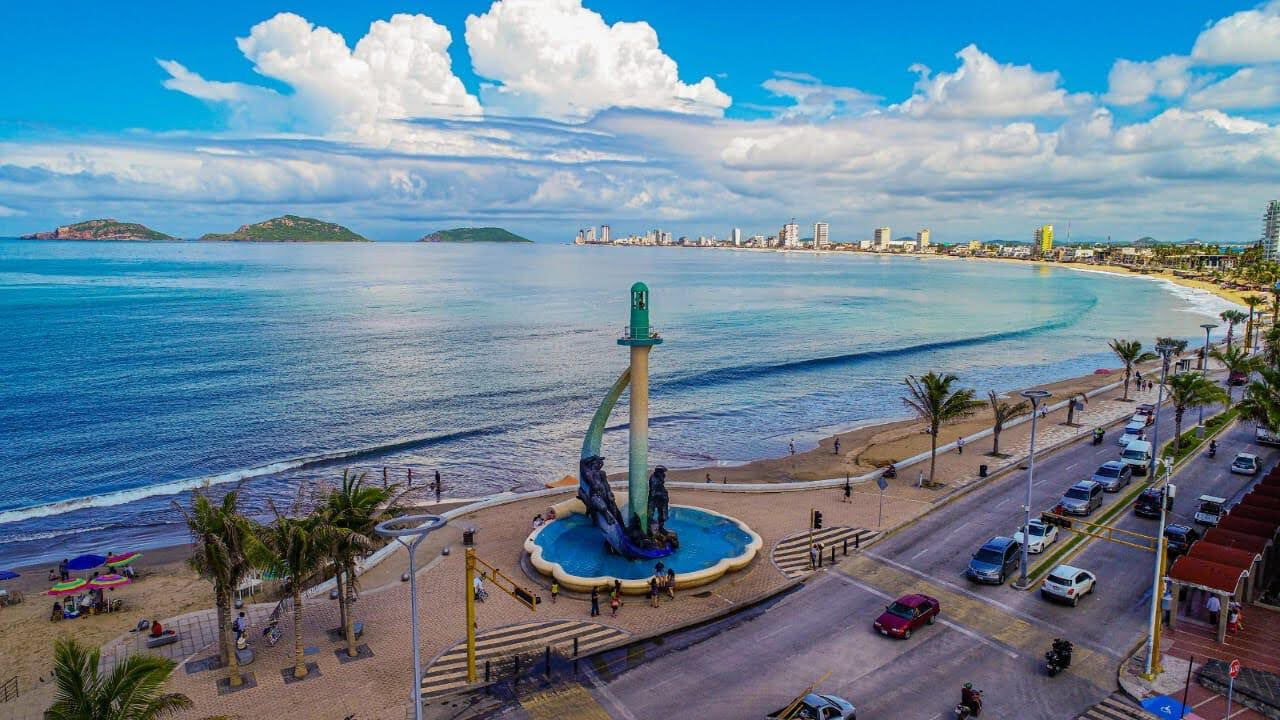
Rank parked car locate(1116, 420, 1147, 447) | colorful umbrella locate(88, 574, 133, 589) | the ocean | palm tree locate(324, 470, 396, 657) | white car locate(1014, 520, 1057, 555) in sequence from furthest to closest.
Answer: the ocean → parked car locate(1116, 420, 1147, 447) → white car locate(1014, 520, 1057, 555) → colorful umbrella locate(88, 574, 133, 589) → palm tree locate(324, 470, 396, 657)

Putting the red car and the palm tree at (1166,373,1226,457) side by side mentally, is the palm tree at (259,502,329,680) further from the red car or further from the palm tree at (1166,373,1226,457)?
the palm tree at (1166,373,1226,457)

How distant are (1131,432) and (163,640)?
181ft

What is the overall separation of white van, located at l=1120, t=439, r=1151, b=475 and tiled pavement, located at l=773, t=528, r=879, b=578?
62.5ft

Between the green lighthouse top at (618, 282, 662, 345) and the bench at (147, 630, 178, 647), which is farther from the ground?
the green lighthouse top at (618, 282, 662, 345)

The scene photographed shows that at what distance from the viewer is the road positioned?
21422 millimetres

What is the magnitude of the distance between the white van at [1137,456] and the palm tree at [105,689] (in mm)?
45657

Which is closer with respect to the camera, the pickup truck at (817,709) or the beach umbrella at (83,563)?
the pickup truck at (817,709)

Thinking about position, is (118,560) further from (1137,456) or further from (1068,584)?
(1137,456)

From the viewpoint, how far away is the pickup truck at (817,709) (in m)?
19.5

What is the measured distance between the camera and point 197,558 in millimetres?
21391

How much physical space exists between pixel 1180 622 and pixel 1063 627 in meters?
3.94

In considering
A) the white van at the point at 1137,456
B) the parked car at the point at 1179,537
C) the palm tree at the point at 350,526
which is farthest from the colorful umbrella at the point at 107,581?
the white van at the point at 1137,456

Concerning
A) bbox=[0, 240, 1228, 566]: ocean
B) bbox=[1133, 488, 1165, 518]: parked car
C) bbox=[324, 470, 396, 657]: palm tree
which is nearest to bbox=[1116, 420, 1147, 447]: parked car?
bbox=[1133, 488, 1165, 518]: parked car

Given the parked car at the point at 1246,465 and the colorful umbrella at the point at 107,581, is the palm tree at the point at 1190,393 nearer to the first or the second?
the parked car at the point at 1246,465
